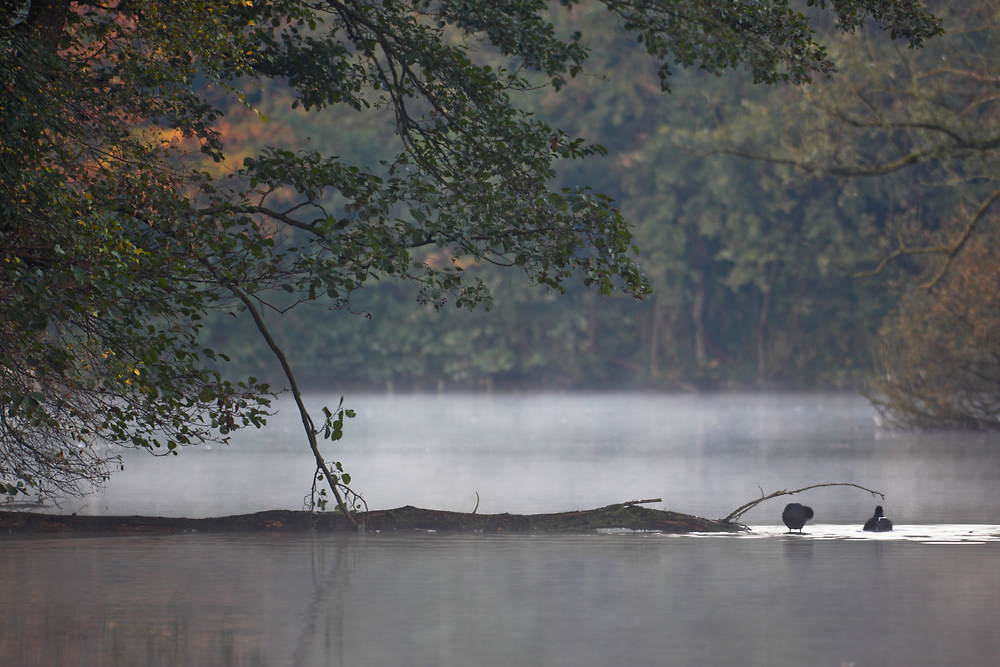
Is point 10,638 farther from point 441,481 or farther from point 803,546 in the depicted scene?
point 441,481

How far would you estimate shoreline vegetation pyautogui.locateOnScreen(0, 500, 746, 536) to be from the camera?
485 inches

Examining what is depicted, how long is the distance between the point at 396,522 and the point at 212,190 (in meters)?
3.67

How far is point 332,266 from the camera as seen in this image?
33.8ft

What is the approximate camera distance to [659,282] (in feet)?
188

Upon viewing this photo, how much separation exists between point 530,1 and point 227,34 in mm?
3055

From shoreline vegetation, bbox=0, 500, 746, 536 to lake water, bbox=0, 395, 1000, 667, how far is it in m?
0.44

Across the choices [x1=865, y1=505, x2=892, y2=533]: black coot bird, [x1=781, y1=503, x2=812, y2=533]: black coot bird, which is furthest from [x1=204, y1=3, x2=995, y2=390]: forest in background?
[x1=781, y1=503, x2=812, y2=533]: black coot bird

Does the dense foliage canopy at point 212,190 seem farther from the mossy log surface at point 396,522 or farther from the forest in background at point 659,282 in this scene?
the forest in background at point 659,282

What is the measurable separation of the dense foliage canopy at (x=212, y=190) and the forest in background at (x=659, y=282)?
4066cm

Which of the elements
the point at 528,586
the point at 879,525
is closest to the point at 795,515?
the point at 879,525

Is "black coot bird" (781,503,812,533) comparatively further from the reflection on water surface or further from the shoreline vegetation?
the shoreline vegetation

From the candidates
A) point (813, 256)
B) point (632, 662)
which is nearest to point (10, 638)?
point (632, 662)

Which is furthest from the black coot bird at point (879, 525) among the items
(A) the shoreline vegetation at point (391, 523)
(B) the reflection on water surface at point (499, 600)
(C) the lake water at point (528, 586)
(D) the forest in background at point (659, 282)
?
(D) the forest in background at point (659, 282)

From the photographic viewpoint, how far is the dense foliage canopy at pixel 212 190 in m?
8.48
